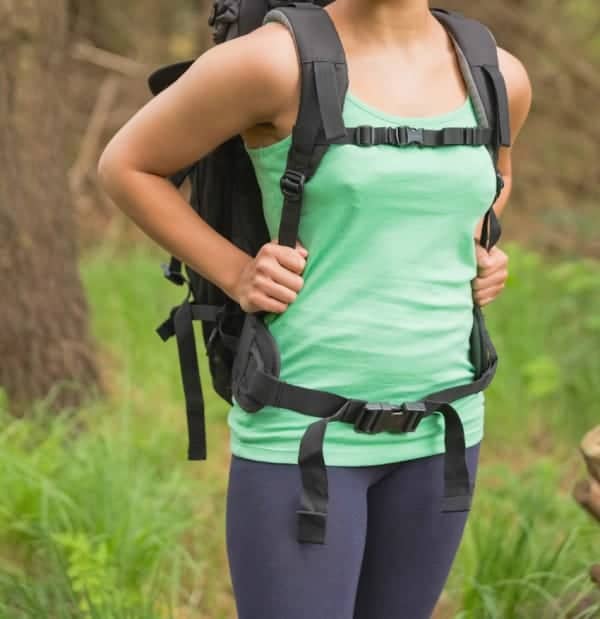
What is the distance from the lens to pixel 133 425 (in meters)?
4.28

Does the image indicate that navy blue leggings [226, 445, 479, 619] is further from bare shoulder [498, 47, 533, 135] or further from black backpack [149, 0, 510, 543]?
bare shoulder [498, 47, 533, 135]

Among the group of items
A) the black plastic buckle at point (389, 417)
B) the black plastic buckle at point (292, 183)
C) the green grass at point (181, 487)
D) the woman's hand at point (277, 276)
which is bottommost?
the green grass at point (181, 487)

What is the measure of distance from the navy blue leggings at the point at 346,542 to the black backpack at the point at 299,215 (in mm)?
33

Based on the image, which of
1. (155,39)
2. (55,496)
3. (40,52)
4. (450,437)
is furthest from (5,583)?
(155,39)

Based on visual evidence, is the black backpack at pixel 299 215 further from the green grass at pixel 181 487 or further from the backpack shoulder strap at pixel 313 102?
the green grass at pixel 181 487

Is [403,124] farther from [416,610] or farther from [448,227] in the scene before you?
[416,610]

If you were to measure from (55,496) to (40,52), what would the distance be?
176cm

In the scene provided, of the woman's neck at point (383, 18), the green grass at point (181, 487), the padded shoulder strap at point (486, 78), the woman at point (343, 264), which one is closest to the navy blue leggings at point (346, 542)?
the woman at point (343, 264)

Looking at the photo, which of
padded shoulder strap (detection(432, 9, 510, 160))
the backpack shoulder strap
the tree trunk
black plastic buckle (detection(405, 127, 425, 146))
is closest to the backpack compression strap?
padded shoulder strap (detection(432, 9, 510, 160))

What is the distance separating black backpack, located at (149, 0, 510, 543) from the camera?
1.73m

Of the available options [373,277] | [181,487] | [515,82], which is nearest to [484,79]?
[515,82]

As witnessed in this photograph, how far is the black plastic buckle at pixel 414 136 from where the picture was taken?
5.73ft

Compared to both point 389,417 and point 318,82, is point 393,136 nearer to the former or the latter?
point 318,82

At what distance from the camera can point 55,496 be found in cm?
333
